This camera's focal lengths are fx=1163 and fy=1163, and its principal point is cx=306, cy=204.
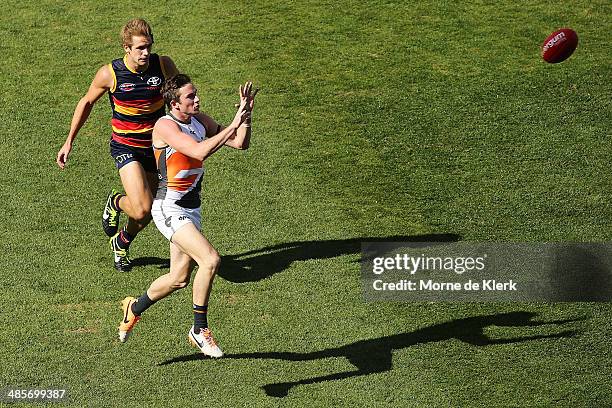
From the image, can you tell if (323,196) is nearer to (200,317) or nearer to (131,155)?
(131,155)

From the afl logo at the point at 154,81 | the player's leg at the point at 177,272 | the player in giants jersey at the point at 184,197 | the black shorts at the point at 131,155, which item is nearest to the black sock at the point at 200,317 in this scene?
the player in giants jersey at the point at 184,197

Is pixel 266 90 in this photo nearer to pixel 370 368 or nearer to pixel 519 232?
pixel 519 232

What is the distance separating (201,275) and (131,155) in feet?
8.20

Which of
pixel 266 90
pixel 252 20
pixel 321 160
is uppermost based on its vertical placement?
pixel 252 20

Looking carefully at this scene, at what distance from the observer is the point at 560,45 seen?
53.3 feet

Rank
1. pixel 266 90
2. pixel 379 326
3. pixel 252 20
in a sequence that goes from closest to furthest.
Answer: pixel 379 326
pixel 266 90
pixel 252 20

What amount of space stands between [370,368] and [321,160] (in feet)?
15.8

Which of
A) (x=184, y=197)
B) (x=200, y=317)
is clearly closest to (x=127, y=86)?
(x=184, y=197)

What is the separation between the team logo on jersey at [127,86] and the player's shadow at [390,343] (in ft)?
10.6

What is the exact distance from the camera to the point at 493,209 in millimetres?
15438

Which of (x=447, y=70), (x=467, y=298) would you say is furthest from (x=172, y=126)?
(x=447, y=70)

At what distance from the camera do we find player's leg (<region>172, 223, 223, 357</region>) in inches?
460
